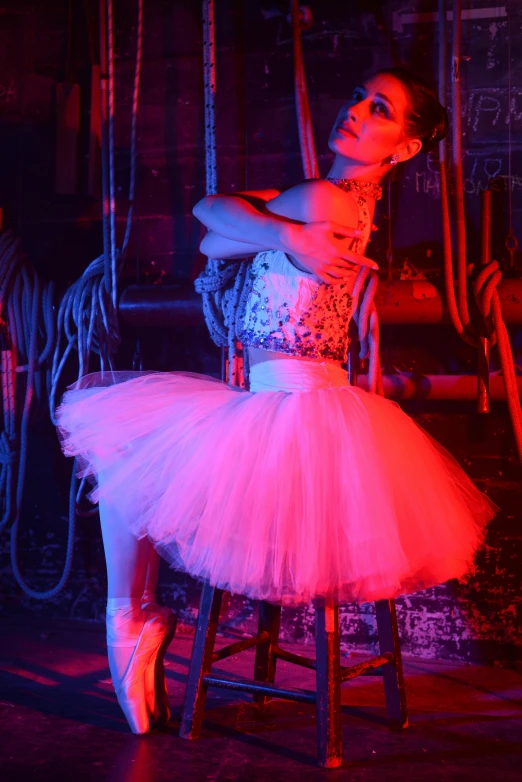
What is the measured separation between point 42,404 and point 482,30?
213 cm

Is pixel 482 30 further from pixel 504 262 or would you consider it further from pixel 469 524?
pixel 469 524

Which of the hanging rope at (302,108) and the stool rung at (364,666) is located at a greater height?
the hanging rope at (302,108)

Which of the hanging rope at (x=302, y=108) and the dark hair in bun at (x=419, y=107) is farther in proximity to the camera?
the hanging rope at (x=302, y=108)

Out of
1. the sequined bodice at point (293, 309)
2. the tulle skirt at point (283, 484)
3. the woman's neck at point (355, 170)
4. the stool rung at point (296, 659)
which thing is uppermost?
the woman's neck at point (355, 170)

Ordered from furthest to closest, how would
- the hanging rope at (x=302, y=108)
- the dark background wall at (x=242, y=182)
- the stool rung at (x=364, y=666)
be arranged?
the dark background wall at (x=242, y=182) → the hanging rope at (x=302, y=108) → the stool rung at (x=364, y=666)

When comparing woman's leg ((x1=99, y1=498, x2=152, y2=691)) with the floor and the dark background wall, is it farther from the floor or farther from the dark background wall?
the dark background wall

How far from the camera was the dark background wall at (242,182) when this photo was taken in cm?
278

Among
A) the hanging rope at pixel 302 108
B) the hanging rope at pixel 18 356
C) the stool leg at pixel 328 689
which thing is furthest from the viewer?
the hanging rope at pixel 18 356

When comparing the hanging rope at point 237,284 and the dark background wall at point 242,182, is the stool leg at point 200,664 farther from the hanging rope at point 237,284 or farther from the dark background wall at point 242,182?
the dark background wall at point 242,182


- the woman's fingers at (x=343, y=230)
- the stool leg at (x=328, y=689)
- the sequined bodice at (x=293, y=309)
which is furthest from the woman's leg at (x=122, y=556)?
the woman's fingers at (x=343, y=230)

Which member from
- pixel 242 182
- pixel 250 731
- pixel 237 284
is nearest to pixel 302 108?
pixel 242 182

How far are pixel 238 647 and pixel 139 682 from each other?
0.29 m

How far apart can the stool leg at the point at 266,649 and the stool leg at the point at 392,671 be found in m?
0.32

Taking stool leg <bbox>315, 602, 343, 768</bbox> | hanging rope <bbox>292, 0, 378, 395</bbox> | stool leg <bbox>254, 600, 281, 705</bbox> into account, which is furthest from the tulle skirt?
stool leg <bbox>254, 600, 281, 705</bbox>
